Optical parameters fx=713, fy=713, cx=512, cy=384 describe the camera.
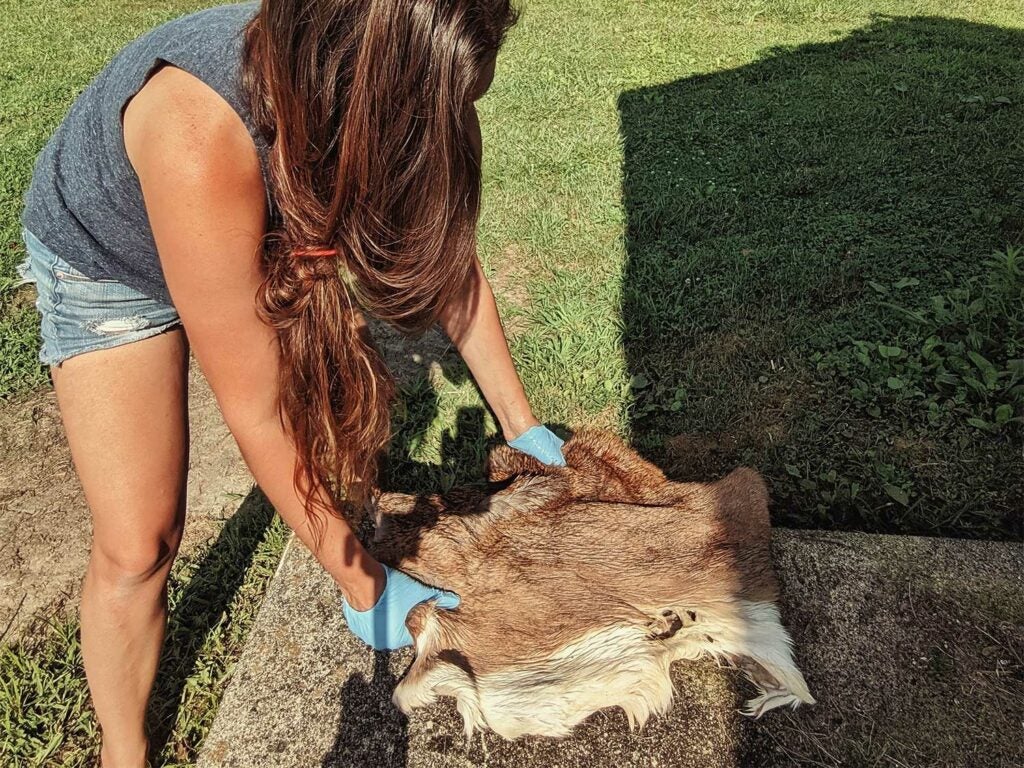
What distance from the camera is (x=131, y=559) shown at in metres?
1.67

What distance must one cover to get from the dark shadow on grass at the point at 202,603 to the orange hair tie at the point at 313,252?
156cm

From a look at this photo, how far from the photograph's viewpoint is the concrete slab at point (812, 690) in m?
1.64

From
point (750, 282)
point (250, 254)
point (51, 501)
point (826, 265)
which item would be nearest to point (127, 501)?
point (250, 254)

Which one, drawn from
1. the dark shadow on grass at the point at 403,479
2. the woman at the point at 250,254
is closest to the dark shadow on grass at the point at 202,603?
the woman at the point at 250,254

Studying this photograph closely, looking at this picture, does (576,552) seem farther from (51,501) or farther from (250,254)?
(51,501)

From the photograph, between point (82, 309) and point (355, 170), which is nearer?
point (355, 170)

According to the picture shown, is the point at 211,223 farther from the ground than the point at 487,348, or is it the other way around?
the point at 211,223

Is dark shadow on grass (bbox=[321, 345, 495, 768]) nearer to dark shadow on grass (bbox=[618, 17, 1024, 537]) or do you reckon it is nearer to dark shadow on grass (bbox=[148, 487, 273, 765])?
dark shadow on grass (bbox=[148, 487, 273, 765])

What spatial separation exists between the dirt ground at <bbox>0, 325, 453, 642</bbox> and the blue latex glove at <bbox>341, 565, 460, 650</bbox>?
1.12 m

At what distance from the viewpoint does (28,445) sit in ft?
10.3

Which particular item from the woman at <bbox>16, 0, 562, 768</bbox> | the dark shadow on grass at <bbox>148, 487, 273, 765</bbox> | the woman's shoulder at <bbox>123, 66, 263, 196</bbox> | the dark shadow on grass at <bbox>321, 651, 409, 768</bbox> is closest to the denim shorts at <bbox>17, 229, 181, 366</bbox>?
the woman at <bbox>16, 0, 562, 768</bbox>

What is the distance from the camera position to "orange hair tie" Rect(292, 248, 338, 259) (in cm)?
138

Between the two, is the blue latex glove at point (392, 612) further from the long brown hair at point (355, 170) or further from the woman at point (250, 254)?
the long brown hair at point (355, 170)

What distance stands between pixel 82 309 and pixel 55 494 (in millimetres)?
1764
